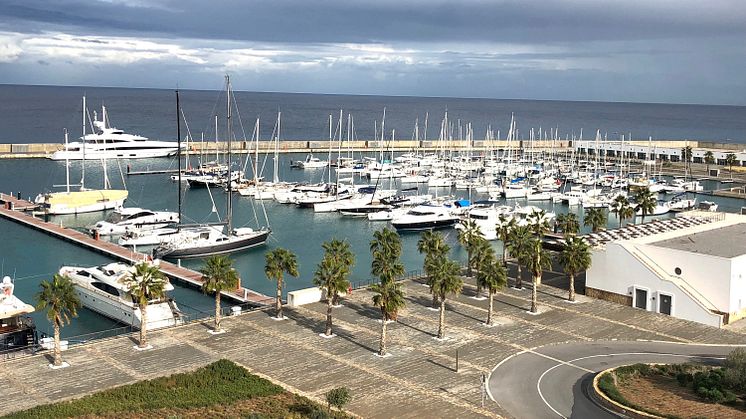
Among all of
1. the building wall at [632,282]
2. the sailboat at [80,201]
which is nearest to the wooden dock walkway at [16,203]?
the sailboat at [80,201]

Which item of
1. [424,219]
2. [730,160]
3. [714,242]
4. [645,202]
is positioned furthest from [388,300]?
[730,160]

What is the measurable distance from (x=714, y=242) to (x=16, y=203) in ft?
268

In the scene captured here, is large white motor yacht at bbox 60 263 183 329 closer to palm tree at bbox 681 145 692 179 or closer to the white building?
the white building

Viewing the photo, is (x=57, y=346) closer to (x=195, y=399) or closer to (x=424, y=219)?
(x=195, y=399)

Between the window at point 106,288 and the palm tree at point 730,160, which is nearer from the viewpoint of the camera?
the window at point 106,288

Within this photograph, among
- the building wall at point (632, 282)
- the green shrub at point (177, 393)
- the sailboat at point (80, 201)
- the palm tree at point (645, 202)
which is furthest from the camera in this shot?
the sailboat at point (80, 201)

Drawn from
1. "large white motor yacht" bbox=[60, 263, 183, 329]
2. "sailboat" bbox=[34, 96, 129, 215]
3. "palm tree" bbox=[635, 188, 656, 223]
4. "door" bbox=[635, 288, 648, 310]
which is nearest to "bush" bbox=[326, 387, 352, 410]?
"large white motor yacht" bbox=[60, 263, 183, 329]

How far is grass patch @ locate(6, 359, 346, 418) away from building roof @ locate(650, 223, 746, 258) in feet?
102

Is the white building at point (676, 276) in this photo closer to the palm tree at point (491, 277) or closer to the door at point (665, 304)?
the door at point (665, 304)

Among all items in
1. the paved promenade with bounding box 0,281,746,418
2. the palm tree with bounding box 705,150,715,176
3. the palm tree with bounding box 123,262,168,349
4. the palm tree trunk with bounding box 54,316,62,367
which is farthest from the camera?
the palm tree with bounding box 705,150,715,176

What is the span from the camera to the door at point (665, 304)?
49.7 m

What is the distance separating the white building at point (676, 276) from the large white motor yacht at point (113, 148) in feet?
365

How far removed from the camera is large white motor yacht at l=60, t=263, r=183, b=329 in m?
47.7

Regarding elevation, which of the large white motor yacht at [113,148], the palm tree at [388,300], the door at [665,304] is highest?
the large white motor yacht at [113,148]
